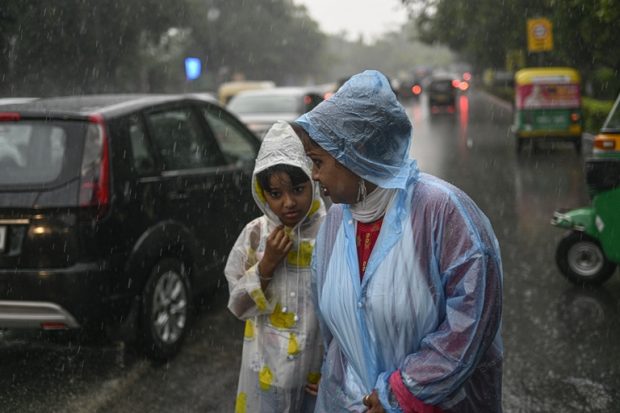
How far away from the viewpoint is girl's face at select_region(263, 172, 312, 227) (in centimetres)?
279

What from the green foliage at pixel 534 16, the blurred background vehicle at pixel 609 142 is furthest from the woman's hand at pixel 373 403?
the green foliage at pixel 534 16

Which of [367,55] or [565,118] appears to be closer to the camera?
[565,118]

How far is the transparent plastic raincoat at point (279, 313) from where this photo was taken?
2.76 m

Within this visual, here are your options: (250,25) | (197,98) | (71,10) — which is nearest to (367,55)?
(250,25)

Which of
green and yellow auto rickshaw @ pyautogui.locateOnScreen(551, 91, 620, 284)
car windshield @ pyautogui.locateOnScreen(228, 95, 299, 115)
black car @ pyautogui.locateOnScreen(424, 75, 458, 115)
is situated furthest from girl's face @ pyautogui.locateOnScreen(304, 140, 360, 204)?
black car @ pyautogui.locateOnScreen(424, 75, 458, 115)

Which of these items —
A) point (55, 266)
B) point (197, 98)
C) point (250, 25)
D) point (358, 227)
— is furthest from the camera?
point (250, 25)

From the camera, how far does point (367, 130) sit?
82.2 inches

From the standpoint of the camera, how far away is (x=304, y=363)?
9.07 feet

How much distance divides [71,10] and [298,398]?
1788 centimetres

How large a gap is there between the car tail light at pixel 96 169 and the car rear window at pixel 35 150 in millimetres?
68

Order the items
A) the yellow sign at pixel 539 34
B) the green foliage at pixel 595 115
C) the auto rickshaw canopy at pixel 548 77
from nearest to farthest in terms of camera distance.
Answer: the auto rickshaw canopy at pixel 548 77 < the green foliage at pixel 595 115 < the yellow sign at pixel 539 34

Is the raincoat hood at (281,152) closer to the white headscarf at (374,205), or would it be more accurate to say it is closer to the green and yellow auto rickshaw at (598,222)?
the white headscarf at (374,205)

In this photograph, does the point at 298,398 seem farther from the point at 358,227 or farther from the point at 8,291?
the point at 8,291

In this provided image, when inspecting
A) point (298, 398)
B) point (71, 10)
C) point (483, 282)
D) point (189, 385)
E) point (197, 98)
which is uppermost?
point (71, 10)
